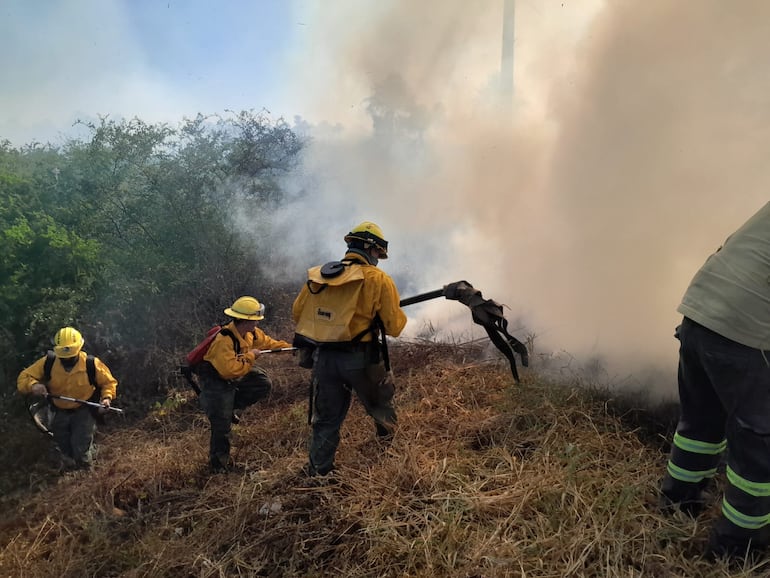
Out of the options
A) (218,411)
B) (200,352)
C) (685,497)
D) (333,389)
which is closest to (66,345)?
(200,352)

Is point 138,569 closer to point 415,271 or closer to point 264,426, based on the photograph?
point 264,426

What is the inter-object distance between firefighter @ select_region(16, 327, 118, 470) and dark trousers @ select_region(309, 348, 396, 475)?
283 cm

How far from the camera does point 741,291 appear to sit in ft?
7.93

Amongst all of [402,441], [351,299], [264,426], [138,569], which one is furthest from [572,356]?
[138,569]

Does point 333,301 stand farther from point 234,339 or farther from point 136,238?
point 136,238

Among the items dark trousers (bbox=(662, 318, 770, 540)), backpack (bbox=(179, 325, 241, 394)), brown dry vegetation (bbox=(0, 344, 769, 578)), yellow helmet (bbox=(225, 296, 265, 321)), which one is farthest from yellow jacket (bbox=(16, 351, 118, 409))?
dark trousers (bbox=(662, 318, 770, 540))

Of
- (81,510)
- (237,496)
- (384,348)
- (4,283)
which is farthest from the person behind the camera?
(4,283)

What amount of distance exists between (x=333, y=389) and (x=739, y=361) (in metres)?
2.57

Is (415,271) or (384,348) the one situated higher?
(384,348)

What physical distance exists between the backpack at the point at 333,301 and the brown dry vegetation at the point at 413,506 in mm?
962

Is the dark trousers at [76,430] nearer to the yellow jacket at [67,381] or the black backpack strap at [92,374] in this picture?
the yellow jacket at [67,381]

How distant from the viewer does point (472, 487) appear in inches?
128

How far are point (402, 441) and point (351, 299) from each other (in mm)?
1194

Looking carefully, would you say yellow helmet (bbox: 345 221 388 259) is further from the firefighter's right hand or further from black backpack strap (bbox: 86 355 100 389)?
the firefighter's right hand
